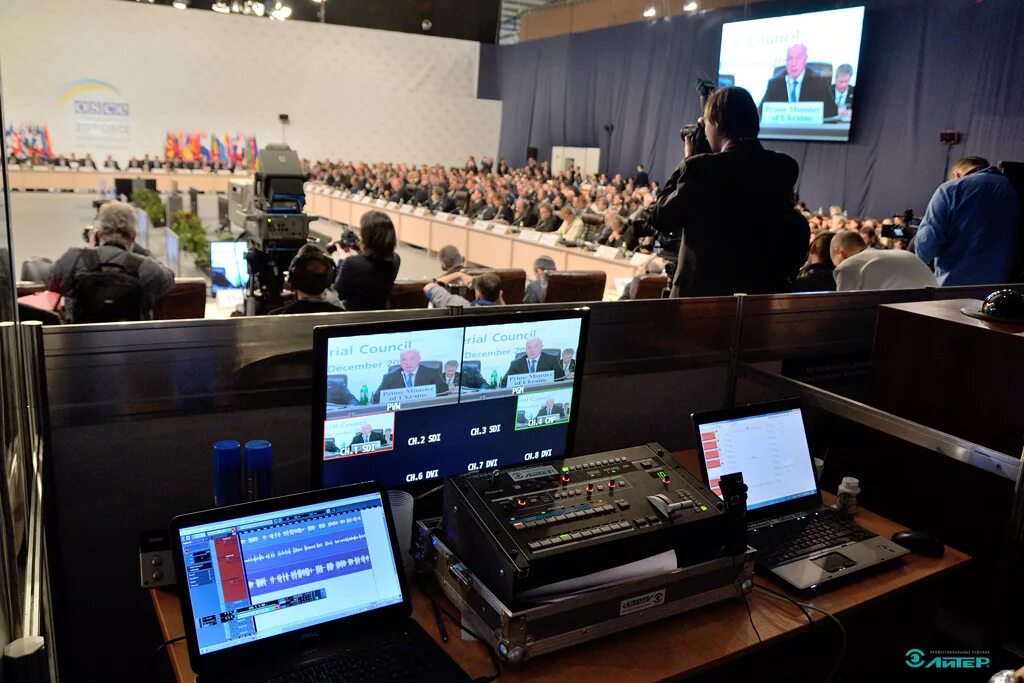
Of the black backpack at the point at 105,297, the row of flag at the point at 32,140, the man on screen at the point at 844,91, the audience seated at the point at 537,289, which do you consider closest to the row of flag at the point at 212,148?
the row of flag at the point at 32,140

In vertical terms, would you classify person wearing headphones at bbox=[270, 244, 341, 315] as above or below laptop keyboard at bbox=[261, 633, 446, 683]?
above

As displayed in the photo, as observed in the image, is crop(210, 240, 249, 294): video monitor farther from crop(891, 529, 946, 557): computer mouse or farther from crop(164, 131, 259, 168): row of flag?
crop(164, 131, 259, 168): row of flag

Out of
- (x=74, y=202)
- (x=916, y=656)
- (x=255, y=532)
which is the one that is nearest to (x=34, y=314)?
(x=255, y=532)

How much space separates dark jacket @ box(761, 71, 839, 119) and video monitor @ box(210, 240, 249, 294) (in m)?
8.63

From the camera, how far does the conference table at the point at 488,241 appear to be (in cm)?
629

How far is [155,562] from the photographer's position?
1325 millimetres

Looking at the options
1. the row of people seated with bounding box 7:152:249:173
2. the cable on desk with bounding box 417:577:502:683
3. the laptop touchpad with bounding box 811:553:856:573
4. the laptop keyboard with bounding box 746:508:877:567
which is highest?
the row of people seated with bounding box 7:152:249:173

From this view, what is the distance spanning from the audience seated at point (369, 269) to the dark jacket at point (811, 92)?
29.7ft

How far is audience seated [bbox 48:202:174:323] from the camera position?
3023mm

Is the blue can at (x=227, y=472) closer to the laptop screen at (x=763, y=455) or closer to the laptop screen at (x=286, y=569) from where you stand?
the laptop screen at (x=286, y=569)

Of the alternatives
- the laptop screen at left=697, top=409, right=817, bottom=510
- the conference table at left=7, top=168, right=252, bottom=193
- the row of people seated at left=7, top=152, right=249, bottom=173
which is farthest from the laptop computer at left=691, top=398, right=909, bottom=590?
the row of people seated at left=7, top=152, right=249, bottom=173

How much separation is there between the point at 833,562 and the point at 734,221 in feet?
3.55

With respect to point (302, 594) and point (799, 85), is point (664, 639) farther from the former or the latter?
point (799, 85)

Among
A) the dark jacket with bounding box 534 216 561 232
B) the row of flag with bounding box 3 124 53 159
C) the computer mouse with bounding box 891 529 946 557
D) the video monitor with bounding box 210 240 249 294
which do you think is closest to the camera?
the computer mouse with bounding box 891 529 946 557
